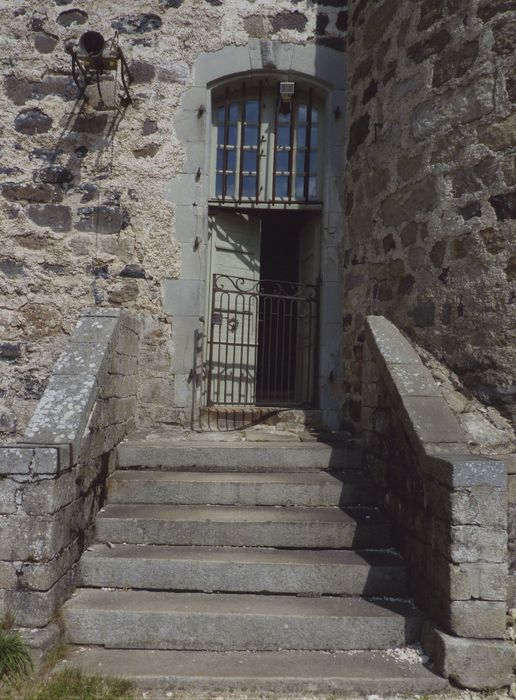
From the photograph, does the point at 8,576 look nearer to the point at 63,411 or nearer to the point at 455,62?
the point at 63,411

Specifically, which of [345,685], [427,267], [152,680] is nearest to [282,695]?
[345,685]

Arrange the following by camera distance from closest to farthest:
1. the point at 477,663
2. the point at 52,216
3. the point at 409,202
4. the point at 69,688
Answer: the point at 69,688
the point at 477,663
the point at 409,202
the point at 52,216

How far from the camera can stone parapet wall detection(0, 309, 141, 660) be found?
259 centimetres

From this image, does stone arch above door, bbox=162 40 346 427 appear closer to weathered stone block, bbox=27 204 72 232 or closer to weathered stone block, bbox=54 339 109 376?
weathered stone block, bbox=27 204 72 232

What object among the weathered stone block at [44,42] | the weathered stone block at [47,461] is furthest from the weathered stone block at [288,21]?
the weathered stone block at [47,461]

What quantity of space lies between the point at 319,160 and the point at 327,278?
4.02ft

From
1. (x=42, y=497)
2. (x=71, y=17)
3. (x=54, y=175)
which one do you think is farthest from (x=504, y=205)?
(x=71, y=17)

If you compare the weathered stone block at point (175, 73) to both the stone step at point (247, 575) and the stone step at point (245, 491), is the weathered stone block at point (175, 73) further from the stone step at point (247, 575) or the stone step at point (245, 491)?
the stone step at point (247, 575)

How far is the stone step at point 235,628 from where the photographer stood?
264cm

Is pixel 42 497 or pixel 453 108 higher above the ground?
pixel 453 108

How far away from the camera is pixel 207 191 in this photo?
4.88 m

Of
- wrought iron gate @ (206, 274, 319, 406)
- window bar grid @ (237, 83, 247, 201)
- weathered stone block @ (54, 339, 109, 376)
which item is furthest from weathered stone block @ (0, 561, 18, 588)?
window bar grid @ (237, 83, 247, 201)

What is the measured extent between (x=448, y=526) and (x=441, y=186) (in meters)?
2.25

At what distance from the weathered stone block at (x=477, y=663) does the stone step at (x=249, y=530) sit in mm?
797
